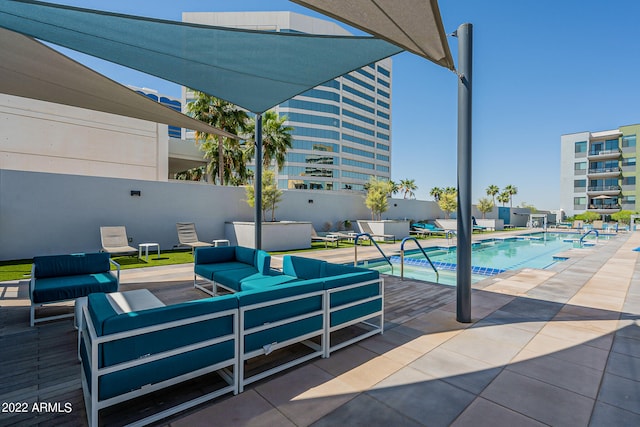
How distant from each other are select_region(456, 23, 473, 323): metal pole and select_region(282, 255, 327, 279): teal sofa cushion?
1811 mm

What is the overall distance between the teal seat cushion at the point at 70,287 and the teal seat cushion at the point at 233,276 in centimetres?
139

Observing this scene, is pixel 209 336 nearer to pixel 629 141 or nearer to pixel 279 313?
pixel 279 313

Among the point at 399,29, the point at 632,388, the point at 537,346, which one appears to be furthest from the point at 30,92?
the point at 632,388

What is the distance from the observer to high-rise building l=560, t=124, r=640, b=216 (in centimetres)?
3534

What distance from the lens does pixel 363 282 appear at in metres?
3.41

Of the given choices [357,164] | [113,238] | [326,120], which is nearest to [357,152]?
[357,164]

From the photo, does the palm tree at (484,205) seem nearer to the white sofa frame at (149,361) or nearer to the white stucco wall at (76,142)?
the white stucco wall at (76,142)

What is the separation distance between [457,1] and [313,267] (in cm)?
516

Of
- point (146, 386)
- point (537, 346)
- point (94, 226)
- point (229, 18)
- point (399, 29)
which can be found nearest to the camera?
point (146, 386)

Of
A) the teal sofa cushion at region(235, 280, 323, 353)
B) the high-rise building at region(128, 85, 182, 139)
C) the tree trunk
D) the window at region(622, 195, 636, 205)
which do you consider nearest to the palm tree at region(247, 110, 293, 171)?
the tree trunk

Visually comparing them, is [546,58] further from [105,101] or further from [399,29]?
[105,101]

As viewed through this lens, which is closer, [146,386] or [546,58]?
[146,386]

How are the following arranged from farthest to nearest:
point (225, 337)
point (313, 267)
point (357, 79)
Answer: point (357, 79) → point (313, 267) → point (225, 337)

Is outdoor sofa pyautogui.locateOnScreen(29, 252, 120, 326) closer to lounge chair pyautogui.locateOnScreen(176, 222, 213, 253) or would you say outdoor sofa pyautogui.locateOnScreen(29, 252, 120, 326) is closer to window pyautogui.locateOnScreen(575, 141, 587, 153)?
lounge chair pyautogui.locateOnScreen(176, 222, 213, 253)
